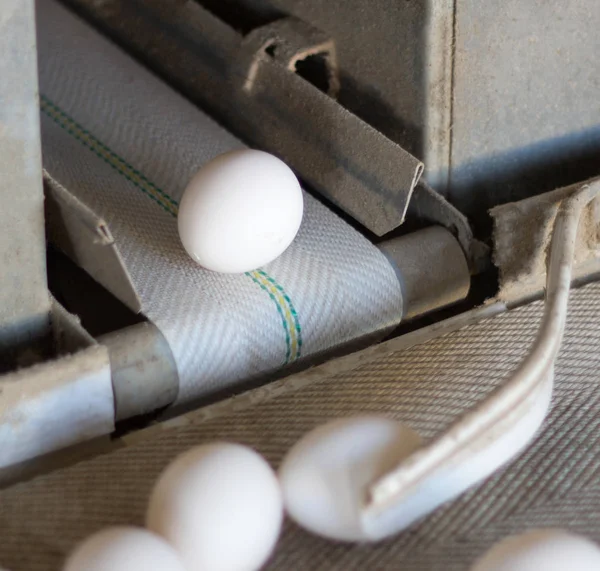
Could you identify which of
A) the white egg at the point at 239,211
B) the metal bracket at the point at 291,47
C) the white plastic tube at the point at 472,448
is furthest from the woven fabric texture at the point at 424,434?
the metal bracket at the point at 291,47

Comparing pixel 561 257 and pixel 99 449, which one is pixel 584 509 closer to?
pixel 561 257

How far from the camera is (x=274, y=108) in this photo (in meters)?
1.56

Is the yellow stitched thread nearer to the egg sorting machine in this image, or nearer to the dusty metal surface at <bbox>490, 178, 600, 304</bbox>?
the egg sorting machine

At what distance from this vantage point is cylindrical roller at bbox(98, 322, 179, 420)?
113 cm

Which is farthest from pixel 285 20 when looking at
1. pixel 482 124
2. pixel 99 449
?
pixel 99 449

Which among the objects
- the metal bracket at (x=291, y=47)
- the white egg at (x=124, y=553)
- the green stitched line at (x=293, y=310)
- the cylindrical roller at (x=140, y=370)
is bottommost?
the white egg at (x=124, y=553)

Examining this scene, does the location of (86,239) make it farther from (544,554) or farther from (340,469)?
(544,554)

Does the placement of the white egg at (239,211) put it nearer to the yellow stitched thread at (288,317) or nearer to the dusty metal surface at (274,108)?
the yellow stitched thread at (288,317)

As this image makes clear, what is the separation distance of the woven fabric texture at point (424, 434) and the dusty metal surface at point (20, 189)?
0.60ft

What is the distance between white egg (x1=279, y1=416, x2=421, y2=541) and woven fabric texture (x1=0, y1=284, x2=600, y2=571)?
0.04m

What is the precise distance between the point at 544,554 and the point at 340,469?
0.65 feet

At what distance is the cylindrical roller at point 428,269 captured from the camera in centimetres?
134

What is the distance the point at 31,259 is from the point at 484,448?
53 centimetres

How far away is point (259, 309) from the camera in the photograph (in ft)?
4.08
